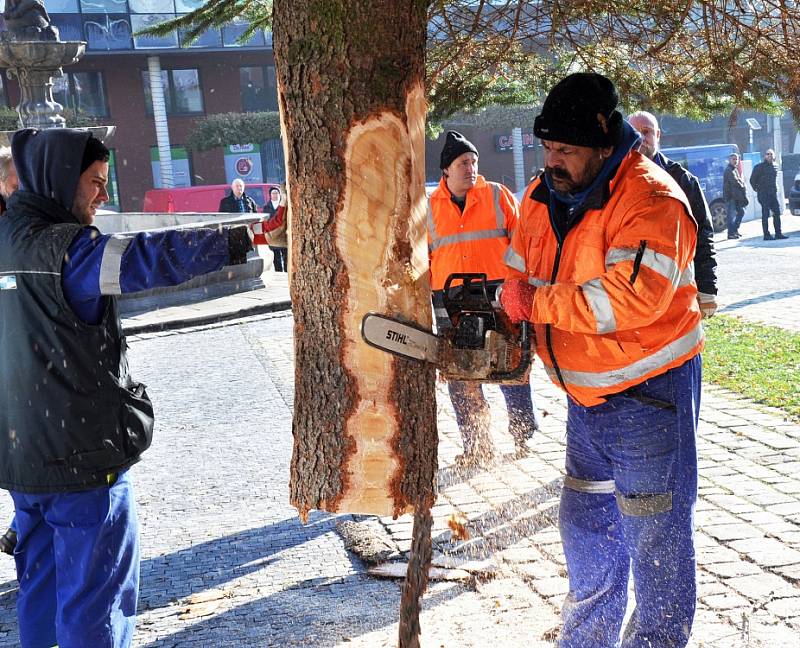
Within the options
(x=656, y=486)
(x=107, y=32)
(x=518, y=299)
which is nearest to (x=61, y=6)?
(x=107, y=32)

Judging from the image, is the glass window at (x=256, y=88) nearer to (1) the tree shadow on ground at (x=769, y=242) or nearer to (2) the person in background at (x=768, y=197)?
(2) the person in background at (x=768, y=197)

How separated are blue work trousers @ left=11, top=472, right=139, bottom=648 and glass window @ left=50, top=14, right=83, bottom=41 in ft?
105

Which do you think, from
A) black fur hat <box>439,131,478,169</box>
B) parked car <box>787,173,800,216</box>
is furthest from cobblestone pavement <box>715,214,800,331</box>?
black fur hat <box>439,131,478,169</box>

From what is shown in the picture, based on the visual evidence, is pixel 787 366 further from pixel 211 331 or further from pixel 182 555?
pixel 211 331

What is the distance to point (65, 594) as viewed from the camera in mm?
2865

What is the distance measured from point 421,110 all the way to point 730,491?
110 inches

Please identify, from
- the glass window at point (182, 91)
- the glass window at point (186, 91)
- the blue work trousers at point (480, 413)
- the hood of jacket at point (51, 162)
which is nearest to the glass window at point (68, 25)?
the glass window at point (182, 91)

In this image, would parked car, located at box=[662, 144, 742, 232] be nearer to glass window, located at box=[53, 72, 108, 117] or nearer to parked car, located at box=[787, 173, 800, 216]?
parked car, located at box=[787, 173, 800, 216]

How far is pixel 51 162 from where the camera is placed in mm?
2896

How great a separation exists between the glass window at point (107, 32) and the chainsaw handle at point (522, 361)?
3254 centimetres

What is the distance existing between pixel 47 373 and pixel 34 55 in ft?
36.5

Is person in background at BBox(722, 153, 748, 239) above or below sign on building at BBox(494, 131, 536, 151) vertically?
below

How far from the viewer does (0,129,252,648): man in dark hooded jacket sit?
2.83 metres

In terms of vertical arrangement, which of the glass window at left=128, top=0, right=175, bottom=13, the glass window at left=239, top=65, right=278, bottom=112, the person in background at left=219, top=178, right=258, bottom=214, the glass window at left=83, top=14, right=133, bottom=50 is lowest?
the person in background at left=219, top=178, right=258, bottom=214
